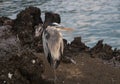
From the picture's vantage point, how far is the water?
1480 cm

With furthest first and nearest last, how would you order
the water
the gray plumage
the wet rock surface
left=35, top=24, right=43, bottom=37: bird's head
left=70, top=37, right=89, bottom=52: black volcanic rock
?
the water → left=35, top=24, right=43, bottom=37: bird's head → left=70, top=37, right=89, bottom=52: black volcanic rock → the gray plumage → the wet rock surface

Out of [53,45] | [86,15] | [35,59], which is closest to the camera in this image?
[35,59]

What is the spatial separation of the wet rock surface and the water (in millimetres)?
2955

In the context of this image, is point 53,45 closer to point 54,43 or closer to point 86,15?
point 54,43

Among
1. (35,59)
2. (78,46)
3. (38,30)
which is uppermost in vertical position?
(35,59)

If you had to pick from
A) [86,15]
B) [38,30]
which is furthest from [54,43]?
[86,15]

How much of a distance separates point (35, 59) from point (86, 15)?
35.6 ft

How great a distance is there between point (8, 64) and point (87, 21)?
9728 mm

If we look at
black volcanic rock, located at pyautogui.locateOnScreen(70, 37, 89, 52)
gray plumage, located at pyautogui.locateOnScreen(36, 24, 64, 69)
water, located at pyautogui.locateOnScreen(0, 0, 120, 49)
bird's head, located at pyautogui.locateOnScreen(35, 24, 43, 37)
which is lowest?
water, located at pyautogui.locateOnScreen(0, 0, 120, 49)

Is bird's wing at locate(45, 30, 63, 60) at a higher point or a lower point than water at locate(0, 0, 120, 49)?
higher

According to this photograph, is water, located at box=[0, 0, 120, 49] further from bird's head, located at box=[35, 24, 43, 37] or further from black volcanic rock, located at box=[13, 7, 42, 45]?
bird's head, located at box=[35, 24, 43, 37]

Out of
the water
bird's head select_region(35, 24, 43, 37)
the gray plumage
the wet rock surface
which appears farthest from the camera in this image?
the water

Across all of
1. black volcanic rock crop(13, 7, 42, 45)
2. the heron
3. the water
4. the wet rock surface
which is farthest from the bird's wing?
the water

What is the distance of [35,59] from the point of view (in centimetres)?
810
